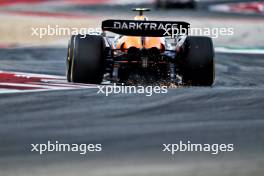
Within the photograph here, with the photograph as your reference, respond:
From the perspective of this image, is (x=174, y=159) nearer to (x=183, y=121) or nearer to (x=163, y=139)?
(x=163, y=139)

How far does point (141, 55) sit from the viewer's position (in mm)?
10375

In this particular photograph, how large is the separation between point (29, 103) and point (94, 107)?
0.76 metres

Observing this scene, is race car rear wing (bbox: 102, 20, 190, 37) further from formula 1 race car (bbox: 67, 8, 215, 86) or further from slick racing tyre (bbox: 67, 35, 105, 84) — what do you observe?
slick racing tyre (bbox: 67, 35, 105, 84)

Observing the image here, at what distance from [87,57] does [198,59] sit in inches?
55.4

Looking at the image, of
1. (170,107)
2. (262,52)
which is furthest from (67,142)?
(262,52)

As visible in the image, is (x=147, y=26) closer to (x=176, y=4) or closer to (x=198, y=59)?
(x=198, y=59)

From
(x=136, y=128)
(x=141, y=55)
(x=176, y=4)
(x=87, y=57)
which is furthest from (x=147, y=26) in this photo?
(x=176, y=4)

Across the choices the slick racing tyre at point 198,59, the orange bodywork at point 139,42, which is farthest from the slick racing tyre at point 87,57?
the slick racing tyre at point 198,59

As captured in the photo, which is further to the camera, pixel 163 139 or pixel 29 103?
pixel 29 103

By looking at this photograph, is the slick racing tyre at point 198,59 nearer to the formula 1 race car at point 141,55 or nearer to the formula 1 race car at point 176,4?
the formula 1 race car at point 141,55

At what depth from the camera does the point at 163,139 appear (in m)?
7.68

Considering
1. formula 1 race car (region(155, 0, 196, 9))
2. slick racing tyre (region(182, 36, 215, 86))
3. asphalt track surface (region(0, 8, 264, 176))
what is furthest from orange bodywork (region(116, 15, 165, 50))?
formula 1 race car (region(155, 0, 196, 9))

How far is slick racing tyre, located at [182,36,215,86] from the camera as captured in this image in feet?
33.7

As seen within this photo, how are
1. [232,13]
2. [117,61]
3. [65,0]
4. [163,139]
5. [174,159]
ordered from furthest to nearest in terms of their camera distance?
[65,0] < [232,13] < [117,61] < [163,139] < [174,159]
